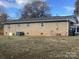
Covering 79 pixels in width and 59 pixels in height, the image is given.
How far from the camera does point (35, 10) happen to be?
70.2 metres

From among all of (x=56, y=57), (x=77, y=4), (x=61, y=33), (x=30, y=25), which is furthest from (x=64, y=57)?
(x=77, y=4)

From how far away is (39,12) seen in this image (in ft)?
224

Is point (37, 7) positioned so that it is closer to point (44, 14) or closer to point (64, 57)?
point (44, 14)

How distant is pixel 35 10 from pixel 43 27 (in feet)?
105

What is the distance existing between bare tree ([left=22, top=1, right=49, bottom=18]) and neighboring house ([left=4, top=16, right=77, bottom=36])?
25.6 metres

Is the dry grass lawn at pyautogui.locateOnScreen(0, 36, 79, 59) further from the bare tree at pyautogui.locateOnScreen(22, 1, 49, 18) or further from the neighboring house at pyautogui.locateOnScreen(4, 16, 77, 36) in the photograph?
the bare tree at pyautogui.locateOnScreen(22, 1, 49, 18)

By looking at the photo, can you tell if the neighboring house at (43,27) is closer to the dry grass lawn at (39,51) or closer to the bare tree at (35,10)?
the dry grass lawn at (39,51)

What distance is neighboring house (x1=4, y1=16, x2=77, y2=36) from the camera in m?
37.0

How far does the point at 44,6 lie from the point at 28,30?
1177 inches

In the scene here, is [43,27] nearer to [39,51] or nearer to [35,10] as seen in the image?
[39,51]

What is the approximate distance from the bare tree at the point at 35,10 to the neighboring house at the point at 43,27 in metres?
25.6

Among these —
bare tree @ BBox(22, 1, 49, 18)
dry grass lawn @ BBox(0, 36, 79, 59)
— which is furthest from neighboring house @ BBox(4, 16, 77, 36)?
bare tree @ BBox(22, 1, 49, 18)

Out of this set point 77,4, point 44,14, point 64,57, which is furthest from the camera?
point 44,14

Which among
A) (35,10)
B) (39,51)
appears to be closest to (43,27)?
(39,51)
